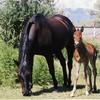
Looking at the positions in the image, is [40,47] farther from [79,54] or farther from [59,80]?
[59,80]

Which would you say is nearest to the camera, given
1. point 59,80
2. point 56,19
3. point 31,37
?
point 31,37

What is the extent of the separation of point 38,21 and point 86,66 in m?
1.56

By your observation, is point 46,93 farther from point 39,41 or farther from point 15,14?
point 15,14

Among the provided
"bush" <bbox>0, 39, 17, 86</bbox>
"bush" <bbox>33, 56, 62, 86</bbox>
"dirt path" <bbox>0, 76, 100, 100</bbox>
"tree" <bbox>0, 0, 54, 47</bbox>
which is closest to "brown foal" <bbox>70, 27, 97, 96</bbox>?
"dirt path" <bbox>0, 76, 100, 100</bbox>

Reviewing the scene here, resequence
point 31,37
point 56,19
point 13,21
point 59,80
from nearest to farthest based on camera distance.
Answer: point 31,37 < point 56,19 < point 59,80 < point 13,21

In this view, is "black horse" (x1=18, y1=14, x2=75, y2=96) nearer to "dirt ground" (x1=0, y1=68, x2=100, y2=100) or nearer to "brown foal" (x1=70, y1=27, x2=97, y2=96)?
"dirt ground" (x1=0, y1=68, x2=100, y2=100)

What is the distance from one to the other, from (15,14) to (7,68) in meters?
4.79

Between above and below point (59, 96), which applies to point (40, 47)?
above

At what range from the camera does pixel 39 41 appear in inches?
434

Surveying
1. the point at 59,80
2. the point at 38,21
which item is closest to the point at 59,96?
the point at 38,21

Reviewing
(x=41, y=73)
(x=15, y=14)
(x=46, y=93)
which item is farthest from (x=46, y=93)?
(x=15, y=14)

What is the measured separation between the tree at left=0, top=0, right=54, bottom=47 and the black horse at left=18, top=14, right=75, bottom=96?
5.01 m

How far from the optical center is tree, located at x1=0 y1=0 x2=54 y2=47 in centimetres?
1711

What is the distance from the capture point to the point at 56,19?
1234 centimetres
